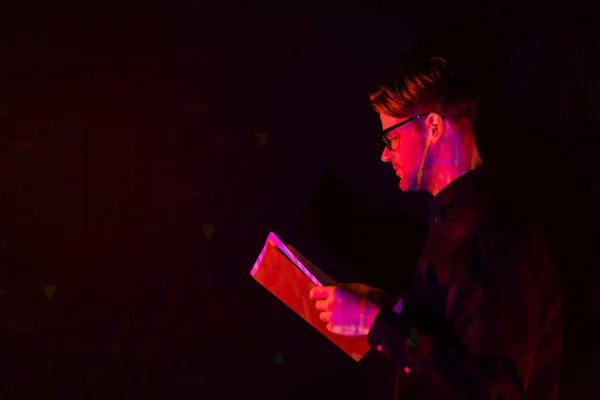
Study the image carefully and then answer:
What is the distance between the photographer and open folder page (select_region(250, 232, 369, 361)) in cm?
128

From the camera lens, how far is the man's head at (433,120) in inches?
44.3

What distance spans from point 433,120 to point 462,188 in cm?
14

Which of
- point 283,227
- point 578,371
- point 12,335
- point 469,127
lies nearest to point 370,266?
point 283,227

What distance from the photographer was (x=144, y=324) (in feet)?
6.88

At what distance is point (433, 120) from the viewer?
3.75ft

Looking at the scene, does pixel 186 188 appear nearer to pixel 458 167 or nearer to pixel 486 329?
pixel 458 167

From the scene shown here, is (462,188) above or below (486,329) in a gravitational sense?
above

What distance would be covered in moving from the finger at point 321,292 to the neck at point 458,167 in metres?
0.30

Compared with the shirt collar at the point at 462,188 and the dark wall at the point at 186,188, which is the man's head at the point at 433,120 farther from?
the dark wall at the point at 186,188

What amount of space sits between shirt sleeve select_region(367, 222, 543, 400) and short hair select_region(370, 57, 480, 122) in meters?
0.27

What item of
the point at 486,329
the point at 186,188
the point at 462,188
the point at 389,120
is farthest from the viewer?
the point at 186,188

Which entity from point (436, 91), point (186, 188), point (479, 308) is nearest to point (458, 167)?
point (436, 91)

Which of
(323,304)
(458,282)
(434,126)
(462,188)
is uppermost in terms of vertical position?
(434,126)

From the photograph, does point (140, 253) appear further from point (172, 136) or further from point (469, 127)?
point (469, 127)
